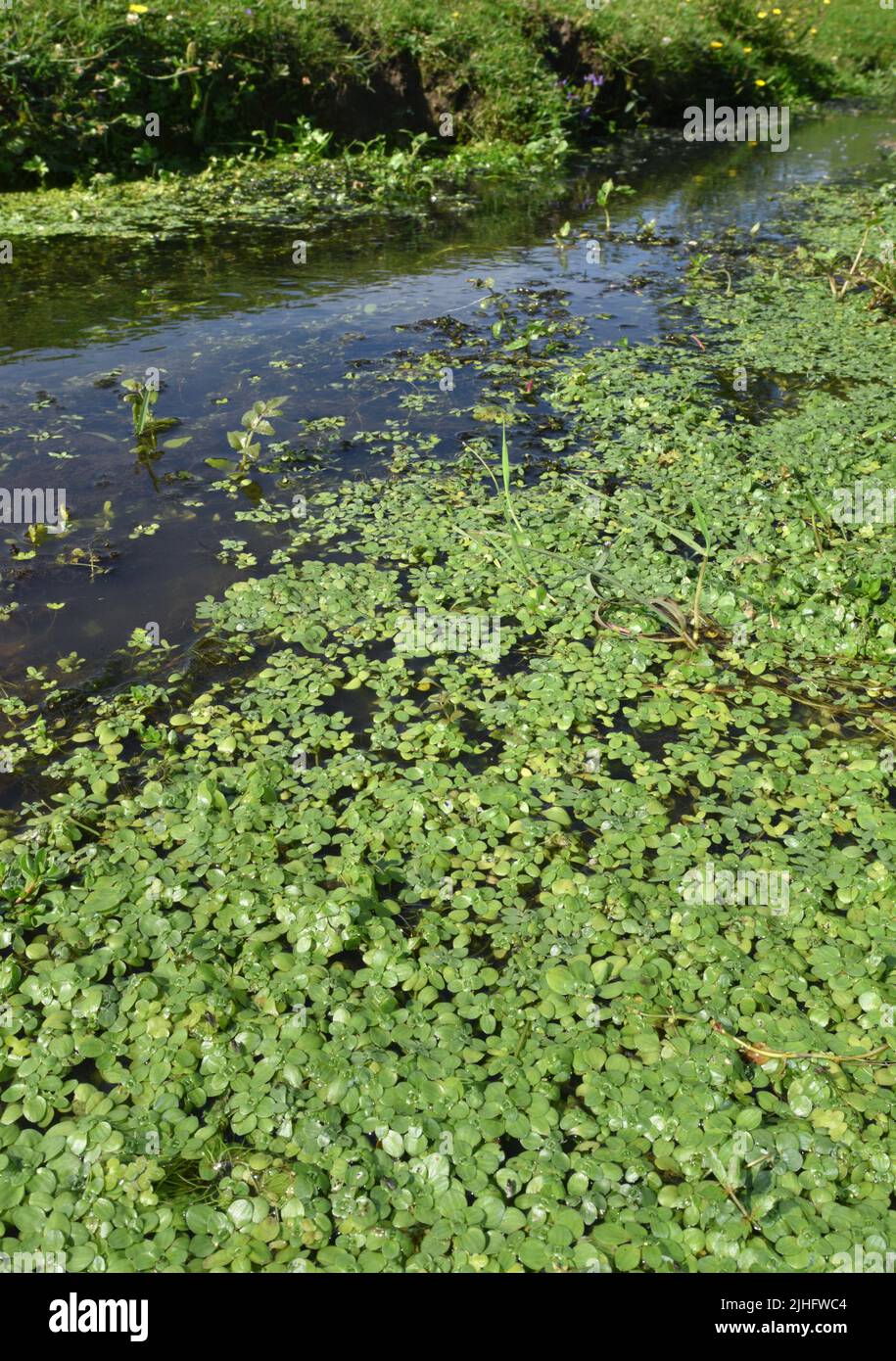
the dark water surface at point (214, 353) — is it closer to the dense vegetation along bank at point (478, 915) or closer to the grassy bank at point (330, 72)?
the dense vegetation along bank at point (478, 915)

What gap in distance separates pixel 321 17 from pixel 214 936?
12.9 m

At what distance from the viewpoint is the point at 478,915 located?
9.63 ft

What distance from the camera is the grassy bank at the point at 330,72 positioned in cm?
1024

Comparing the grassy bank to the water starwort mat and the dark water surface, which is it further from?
the water starwort mat

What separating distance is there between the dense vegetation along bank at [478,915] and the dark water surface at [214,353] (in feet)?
1.81

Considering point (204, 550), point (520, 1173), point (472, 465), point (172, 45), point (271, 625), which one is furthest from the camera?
point (172, 45)

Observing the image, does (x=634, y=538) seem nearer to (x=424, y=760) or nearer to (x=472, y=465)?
(x=472, y=465)

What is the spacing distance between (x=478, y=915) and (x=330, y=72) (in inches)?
482

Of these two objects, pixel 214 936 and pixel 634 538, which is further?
pixel 634 538

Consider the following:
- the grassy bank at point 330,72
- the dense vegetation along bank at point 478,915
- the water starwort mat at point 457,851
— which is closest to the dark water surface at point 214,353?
the water starwort mat at point 457,851

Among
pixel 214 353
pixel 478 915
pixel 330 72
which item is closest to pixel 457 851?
pixel 478 915

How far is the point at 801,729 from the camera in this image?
143 inches

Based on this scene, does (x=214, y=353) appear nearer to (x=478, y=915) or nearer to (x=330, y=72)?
(x=478, y=915)
